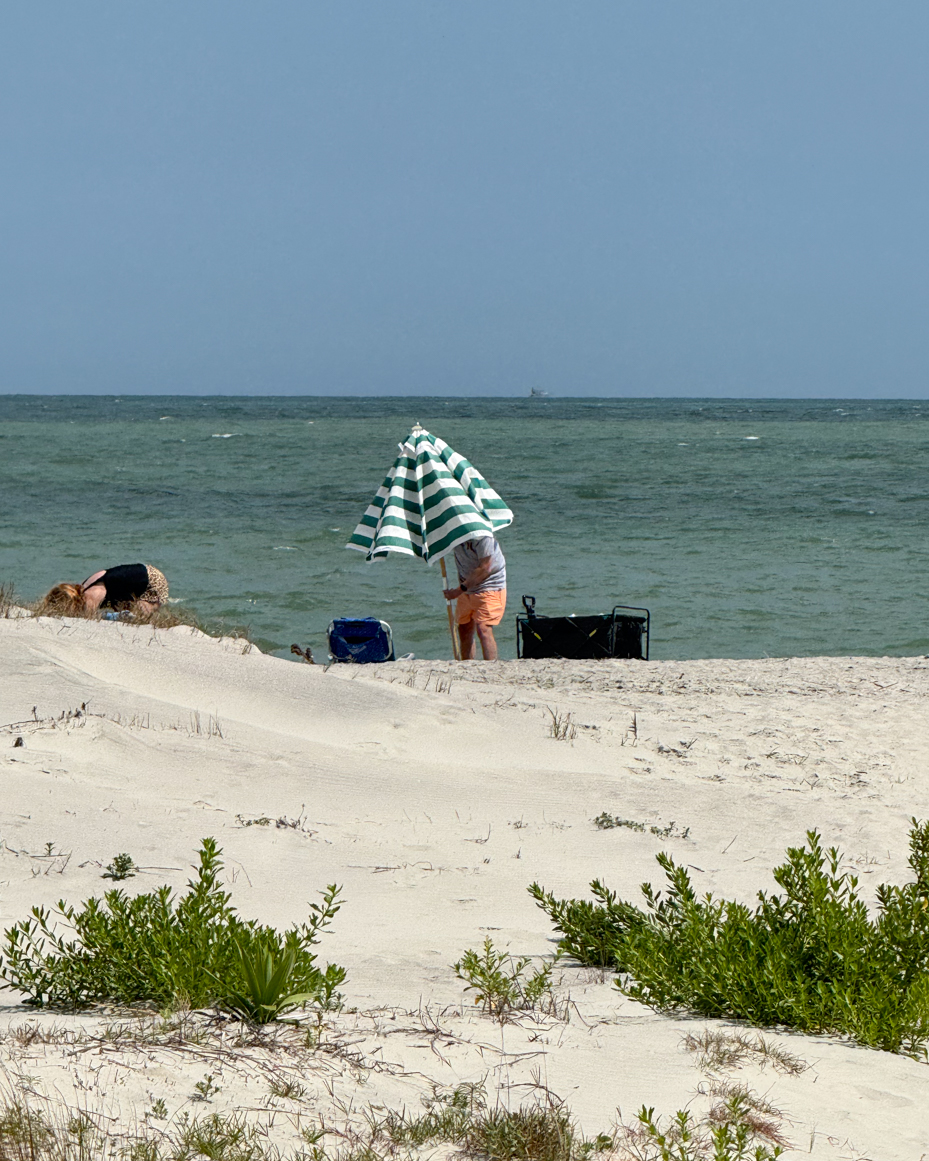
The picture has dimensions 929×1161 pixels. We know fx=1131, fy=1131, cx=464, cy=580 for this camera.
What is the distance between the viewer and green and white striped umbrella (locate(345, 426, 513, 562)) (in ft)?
32.8

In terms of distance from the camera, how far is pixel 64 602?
31.9 feet

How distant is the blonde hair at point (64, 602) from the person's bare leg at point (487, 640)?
3.61 metres

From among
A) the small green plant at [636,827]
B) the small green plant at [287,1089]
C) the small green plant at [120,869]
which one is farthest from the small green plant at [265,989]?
the small green plant at [636,827]

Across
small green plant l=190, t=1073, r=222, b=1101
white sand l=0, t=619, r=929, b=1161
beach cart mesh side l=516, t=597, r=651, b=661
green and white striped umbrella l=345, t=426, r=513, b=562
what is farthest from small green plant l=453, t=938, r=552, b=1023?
beach cart mesh side l=516, t=597, r=651, b=661

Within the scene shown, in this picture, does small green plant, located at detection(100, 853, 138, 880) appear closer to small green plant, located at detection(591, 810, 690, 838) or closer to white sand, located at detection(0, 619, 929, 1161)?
white sand, located at detection(0, 619, 929, 1161)

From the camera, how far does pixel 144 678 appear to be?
25.4ft

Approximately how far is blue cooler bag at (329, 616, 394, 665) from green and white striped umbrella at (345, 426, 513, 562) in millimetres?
1161

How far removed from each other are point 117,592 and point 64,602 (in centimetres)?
61

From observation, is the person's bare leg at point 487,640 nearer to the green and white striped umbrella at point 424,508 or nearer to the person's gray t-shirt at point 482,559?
the person's gray t-shirt at point 482,559

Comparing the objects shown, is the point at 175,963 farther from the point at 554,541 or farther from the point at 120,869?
the point at 554,541

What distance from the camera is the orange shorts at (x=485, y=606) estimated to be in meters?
10.7

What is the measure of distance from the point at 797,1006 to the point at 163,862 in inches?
105

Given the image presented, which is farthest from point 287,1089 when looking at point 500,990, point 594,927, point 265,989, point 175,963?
point 594,927

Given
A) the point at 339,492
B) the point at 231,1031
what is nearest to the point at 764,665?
the point at 231,1031
